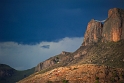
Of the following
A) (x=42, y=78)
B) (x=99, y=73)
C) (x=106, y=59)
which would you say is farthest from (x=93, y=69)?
(x=106, y=59)

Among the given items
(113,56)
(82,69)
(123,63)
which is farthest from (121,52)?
(82,69)

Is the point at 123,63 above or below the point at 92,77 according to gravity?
above

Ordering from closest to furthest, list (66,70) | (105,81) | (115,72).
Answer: (105,81), (115,72), (66,70)

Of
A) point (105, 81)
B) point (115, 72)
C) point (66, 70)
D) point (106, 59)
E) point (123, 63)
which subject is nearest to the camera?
point (105, 81)

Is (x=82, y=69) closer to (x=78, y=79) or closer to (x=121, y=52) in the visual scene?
(x=78, y=79)

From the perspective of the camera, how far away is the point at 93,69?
79000 millimetres

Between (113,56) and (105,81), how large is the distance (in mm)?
128210

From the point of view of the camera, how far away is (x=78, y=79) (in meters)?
75.3

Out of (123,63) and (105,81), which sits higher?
(123,63)

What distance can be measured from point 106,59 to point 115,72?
4734 inches

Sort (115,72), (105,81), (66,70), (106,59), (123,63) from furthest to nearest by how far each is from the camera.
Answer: (106,59)
(123,63)
(66,70)
(115,72)
(105,81)

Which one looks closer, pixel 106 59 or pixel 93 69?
pixel 93 69

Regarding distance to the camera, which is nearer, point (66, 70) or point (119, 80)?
point (119, 80)

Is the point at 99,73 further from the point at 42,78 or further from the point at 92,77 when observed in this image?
the point at 42,78
